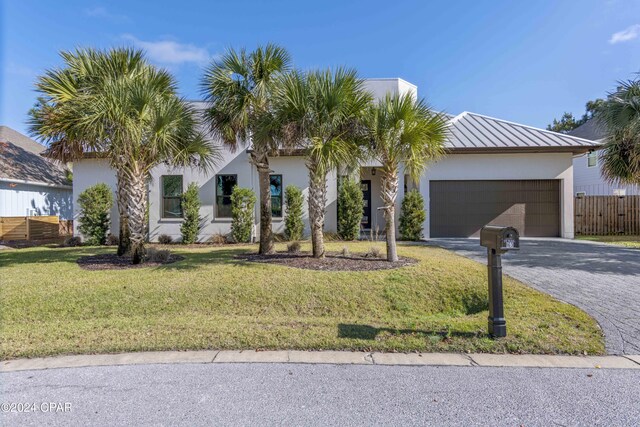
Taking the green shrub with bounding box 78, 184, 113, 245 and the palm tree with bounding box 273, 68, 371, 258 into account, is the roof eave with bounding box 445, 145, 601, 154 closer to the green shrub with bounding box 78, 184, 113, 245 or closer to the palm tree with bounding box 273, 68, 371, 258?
the palm tree with bounding box 273, 68, 371, 258

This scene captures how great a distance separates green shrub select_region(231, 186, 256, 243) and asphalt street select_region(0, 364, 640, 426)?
9.70m

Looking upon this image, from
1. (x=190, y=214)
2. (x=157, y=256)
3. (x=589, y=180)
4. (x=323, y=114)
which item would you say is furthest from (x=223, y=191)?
(x=589, y=180)

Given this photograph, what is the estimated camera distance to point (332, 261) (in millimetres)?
7848

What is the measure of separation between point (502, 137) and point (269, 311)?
13.2m

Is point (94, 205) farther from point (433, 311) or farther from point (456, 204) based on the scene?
point (456, 204)

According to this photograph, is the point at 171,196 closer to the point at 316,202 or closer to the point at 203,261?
the point at 203,261

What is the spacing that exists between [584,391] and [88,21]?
45.6ft

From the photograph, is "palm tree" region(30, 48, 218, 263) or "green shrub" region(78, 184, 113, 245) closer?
"palm tree" region(30, 48, 218, 263)

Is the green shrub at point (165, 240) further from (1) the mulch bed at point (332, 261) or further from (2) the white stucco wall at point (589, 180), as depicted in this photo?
(2) the white stucco wall at point (589, 180)

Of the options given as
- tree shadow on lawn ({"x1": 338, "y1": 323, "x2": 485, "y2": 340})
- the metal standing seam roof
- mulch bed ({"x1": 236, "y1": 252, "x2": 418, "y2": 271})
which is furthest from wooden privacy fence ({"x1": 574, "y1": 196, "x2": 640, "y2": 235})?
tree shadow on lawn ({"x1": 338, "y1": 323, "x2": 485, "y2": 340})

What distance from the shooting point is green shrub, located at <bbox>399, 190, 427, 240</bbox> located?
12.8 metres

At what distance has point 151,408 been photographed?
9.49ft

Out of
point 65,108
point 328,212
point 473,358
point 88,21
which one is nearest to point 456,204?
point 328,212

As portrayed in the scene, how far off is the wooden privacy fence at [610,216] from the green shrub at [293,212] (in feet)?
45.2
